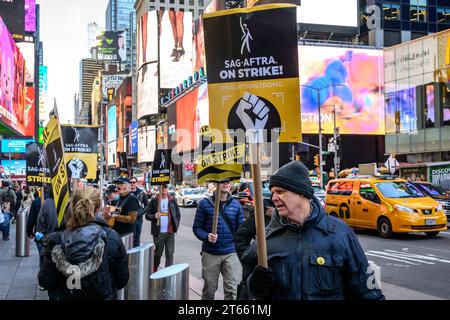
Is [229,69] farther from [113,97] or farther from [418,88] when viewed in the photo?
[113,97]

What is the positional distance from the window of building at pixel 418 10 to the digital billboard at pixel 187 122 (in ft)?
109

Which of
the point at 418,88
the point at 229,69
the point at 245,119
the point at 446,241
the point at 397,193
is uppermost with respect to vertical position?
the point at 418,88

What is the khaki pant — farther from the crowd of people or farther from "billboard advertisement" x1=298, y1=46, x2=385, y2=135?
"billboard advertisement" x1=298, y1=46, x2=385, y2=135

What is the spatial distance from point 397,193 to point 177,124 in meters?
84.5

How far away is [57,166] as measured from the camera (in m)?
5.36

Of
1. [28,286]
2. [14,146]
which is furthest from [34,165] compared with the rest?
[14,146]

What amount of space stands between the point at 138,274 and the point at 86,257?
8.15 feet

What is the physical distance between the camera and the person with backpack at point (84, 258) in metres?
4.10

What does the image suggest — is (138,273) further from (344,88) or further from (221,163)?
(344,88)

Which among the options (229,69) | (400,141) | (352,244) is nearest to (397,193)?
(229,69)

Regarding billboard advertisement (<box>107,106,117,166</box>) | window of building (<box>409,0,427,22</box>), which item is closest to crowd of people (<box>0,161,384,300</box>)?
window of building (<box>409,0,427,22</box>)

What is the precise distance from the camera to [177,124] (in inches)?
3927

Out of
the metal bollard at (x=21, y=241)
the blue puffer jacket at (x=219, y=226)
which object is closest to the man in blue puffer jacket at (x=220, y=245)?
the blue puffer jacket at (x=219, y=226)
